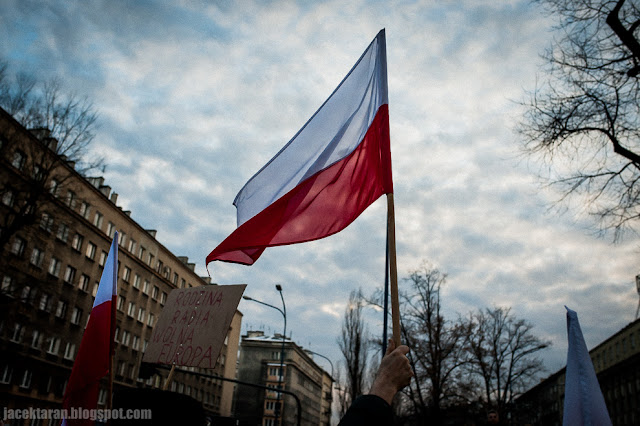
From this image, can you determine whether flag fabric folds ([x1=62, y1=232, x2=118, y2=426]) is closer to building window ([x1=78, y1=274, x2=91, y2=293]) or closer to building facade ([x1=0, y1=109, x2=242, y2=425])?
building facade ([x1=0, y1=109, x2=242, y2=425])

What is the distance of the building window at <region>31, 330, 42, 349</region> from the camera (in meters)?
31.6

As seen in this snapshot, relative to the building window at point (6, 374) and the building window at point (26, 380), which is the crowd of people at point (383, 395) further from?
the building window at point (26, 380)

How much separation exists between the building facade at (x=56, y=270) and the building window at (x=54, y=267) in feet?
0.22

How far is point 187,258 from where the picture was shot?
61344 millimetres

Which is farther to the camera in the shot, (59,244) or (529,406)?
(529,406)

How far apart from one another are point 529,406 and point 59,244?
4097 cm

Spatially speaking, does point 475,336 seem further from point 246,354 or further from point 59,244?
point 246,354

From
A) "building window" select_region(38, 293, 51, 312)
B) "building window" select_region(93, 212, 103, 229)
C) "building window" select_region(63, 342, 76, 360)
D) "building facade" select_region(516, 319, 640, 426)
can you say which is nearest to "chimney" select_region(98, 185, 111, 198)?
"building window" select_region(93, 212, 103, 229)

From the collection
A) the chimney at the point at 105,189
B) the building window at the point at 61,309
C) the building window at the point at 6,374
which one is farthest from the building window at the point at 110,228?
the building window at the point at 6,374

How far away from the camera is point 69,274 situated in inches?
1435

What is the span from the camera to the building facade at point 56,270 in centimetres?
2617

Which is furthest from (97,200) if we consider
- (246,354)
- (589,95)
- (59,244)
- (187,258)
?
(246,354)

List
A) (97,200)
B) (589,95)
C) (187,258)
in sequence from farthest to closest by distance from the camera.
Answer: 1. (187,258)
2. (97,200)
3. (589,95)

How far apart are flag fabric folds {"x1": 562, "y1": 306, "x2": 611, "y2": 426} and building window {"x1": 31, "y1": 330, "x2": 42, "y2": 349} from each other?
34970mm
